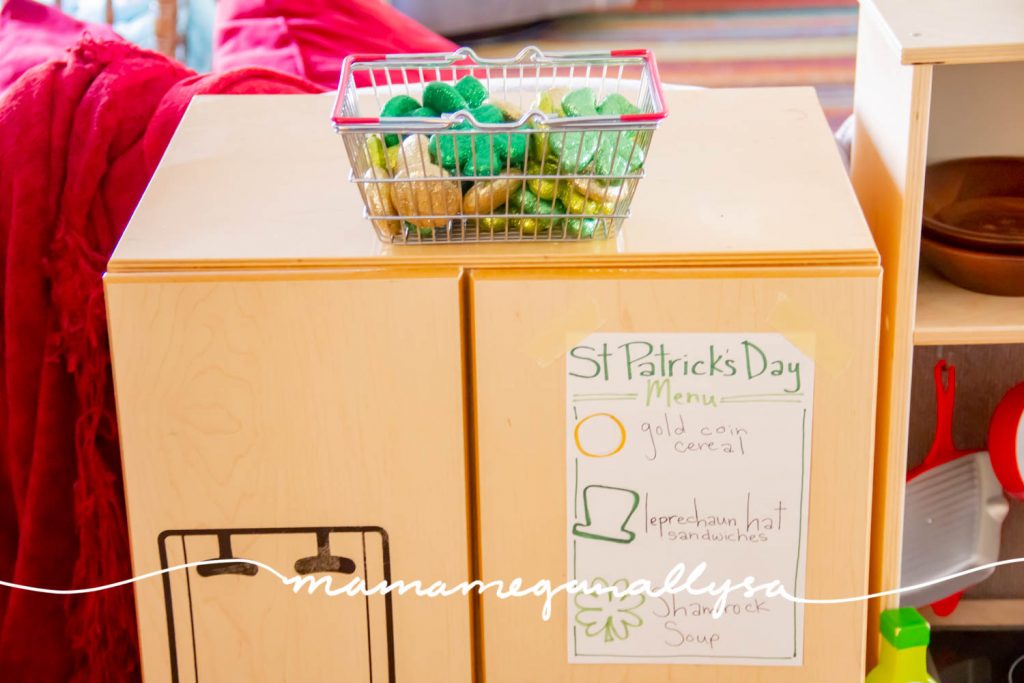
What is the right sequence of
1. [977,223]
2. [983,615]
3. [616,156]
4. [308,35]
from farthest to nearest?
[308,35] → [983,615] → [977,223] → [616,156]

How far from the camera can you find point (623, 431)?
3.59 feet

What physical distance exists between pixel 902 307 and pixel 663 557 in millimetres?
318

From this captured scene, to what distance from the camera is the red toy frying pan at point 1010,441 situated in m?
1.33

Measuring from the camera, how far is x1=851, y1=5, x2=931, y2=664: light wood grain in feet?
3.64

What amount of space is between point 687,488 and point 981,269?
1.23 ft

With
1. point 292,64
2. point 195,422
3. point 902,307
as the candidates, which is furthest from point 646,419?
point 292,64

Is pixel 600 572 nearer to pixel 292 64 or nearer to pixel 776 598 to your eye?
pixel 776 598

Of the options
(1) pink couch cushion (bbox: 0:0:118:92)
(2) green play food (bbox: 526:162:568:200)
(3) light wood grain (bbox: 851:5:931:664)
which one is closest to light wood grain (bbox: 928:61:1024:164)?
(3) light wood grain (bbox: 851:5:931:664)

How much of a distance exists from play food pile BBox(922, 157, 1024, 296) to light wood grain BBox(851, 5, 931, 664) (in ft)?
0.24

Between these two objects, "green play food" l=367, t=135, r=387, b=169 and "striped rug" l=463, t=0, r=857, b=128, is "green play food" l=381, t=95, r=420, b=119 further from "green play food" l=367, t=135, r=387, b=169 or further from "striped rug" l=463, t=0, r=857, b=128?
"striped rug" l=463, t=0, r=857, b=128

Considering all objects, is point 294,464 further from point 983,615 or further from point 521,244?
point 983,615

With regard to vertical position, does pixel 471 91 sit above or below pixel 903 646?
above

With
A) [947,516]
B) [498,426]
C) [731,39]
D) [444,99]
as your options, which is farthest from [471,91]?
[731,39]

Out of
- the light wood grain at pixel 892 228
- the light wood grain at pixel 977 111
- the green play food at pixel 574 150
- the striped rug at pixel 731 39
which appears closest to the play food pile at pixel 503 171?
the green play food at pixel 574 150
